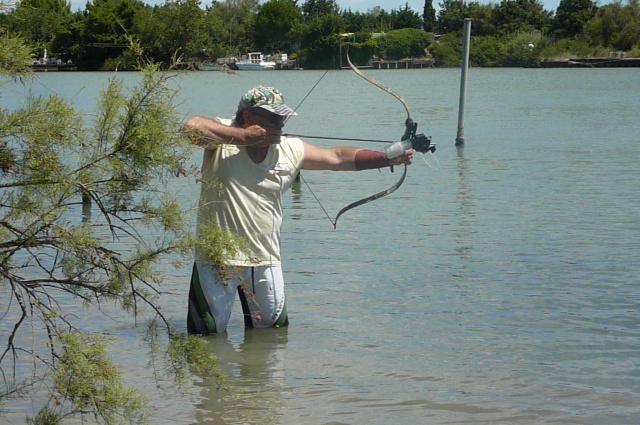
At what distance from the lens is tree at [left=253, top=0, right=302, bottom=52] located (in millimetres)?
51819

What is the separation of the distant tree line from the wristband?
3.69ft

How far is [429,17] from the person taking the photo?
141750 mm

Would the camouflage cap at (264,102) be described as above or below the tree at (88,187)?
above

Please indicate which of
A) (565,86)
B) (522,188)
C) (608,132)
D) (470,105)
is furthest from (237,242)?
(565,86)

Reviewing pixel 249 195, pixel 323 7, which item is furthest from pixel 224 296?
pixel 323 7

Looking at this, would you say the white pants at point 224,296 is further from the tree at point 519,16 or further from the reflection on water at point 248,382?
the tree at point 519,16

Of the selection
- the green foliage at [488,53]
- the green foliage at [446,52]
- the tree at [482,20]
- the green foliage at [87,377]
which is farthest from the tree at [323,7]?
the tree at [482,20]

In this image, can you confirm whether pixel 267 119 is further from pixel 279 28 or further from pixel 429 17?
pixel 429 17

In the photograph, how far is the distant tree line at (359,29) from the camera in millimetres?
4262

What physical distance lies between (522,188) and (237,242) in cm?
1340

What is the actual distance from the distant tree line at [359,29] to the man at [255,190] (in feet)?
1.81

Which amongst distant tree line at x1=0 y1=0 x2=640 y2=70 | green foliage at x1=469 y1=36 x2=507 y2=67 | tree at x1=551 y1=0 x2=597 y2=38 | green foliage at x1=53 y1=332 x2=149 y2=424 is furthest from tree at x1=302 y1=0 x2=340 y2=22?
tree at x1=551 y1=0 x2=597 y2=38

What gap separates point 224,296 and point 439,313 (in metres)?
2.86

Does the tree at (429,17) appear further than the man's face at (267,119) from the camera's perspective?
Yes
